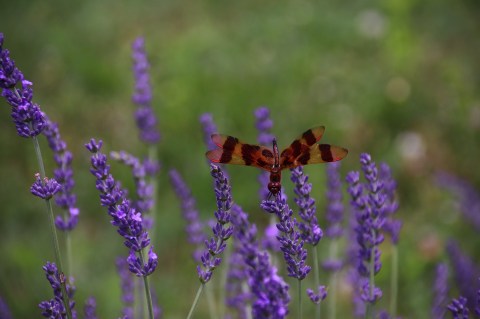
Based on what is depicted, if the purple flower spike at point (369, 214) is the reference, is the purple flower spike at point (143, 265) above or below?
below

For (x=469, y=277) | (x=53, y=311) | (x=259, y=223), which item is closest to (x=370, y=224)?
(x=469, y=277)

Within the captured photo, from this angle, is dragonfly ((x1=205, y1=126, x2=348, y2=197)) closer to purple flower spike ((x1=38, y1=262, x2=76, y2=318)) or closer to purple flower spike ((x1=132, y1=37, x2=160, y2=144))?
purple flower spike ((x1=38, y1=262, x2=76, y2=318))

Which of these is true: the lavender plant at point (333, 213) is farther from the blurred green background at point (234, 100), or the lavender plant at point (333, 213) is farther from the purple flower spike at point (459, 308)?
the purple flower spike at point (459, 308)

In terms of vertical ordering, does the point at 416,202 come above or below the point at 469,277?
above

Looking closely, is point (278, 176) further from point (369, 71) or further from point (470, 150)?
point (369, 71)

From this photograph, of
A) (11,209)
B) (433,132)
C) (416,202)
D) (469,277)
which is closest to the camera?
(469,277)

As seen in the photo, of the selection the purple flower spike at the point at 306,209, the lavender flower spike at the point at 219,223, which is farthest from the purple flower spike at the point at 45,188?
the purple flower spike at the point at 306,209
